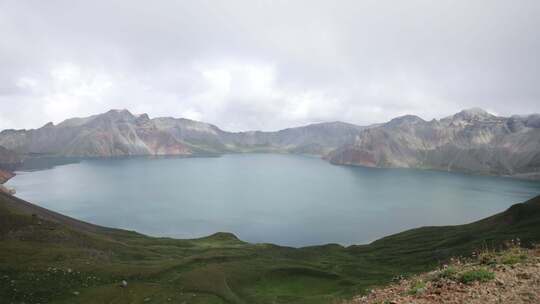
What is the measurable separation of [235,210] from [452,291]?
483 ft

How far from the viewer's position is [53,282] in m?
38.2

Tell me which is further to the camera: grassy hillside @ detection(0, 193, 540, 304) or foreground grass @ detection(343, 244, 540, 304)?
grassy hillside @ detection(0, 193, 540, 304)

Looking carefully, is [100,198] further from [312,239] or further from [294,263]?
[294,263]

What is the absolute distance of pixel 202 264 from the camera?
60688 mm

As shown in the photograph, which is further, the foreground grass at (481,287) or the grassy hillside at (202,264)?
the grassy hillside at (202,264)

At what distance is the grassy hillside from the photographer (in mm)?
39344

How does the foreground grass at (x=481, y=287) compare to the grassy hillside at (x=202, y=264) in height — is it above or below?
above

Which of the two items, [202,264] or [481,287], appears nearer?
[481,287]

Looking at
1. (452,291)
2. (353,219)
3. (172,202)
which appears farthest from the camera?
(172,202)

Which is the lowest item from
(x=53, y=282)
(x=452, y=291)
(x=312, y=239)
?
(x=312, y=239)

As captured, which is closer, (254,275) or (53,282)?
(53,282)

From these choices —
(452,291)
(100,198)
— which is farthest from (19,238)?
(100,198)

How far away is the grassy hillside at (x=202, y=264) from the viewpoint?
3934cm

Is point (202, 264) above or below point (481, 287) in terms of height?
below
